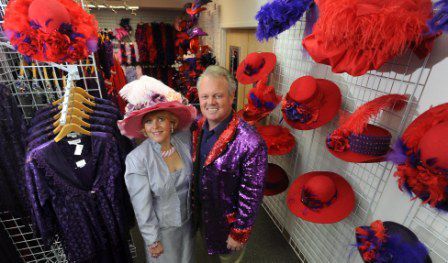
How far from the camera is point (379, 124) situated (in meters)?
1.28

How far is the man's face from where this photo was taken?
48.6 inches

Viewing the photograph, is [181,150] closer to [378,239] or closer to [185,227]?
[185,227]

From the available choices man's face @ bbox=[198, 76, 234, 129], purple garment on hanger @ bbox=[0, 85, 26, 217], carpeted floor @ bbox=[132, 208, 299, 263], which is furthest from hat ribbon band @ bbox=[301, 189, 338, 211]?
purple garment on hanger @ bbox=[0, 85, 26, 217]

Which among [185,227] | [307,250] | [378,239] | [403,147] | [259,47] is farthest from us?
[259,47]

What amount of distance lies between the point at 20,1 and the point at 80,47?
0.95ft

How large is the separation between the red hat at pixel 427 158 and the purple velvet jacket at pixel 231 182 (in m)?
0.63

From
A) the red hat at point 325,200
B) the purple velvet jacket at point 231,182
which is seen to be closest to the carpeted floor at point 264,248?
the purple velvet jacket at point 231,182

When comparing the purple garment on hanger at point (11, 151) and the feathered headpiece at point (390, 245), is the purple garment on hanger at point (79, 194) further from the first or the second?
the feathered headpiece at point (390, 245)

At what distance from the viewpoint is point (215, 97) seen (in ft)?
4.11

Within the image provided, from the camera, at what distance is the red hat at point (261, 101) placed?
1.98 m

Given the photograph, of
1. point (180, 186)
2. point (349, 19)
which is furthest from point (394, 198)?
point (180, 186)

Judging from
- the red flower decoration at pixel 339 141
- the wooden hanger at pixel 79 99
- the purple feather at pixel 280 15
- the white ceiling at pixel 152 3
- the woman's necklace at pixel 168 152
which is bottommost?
the woman's necklace at pixel 168 152

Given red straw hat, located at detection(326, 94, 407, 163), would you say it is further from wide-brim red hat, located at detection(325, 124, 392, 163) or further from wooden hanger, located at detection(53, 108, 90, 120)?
wooden hanger, located at detection(53, 108, 90, 120)

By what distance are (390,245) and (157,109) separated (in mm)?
1265
